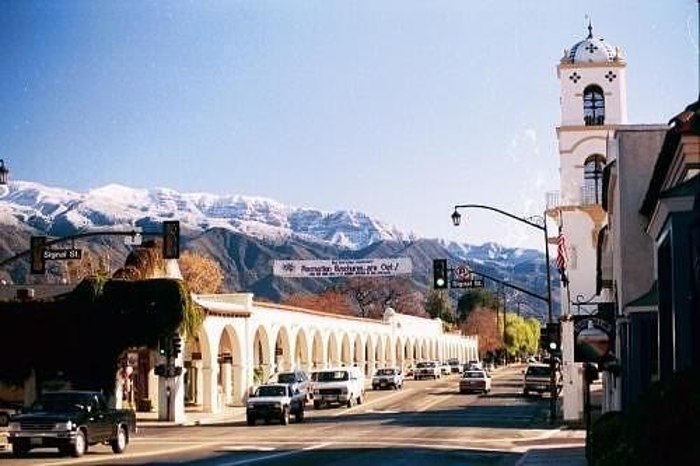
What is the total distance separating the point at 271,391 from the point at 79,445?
718 inches

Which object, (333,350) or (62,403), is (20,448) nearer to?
(62,403)

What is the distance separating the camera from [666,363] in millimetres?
21828

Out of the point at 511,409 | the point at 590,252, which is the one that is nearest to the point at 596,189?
the point at 590,252

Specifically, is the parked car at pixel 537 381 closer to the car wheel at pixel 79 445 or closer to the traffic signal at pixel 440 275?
the traffic signal at pixel 440 275

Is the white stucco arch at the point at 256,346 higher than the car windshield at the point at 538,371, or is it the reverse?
the white stucco arch at the point at 256,346

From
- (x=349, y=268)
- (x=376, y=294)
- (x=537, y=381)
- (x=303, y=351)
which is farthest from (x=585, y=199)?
(x=376, y=294)

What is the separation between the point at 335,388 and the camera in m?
58.6

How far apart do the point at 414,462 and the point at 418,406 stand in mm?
31557

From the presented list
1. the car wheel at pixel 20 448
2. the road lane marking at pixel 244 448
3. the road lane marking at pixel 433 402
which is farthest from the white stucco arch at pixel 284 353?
the car wheel at pixel 20 448

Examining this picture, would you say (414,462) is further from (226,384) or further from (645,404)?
(226,384)

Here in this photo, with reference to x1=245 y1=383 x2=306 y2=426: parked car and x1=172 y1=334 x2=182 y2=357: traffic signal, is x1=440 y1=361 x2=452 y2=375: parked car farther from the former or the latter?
x1=172 y1=334 x2=182 y2=357: traffic signal

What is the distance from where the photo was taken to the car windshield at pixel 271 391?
154 feet

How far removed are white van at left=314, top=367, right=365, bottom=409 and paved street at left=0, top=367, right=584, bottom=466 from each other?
1158 millimetres

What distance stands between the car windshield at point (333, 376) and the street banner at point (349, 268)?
3859 centimetres
